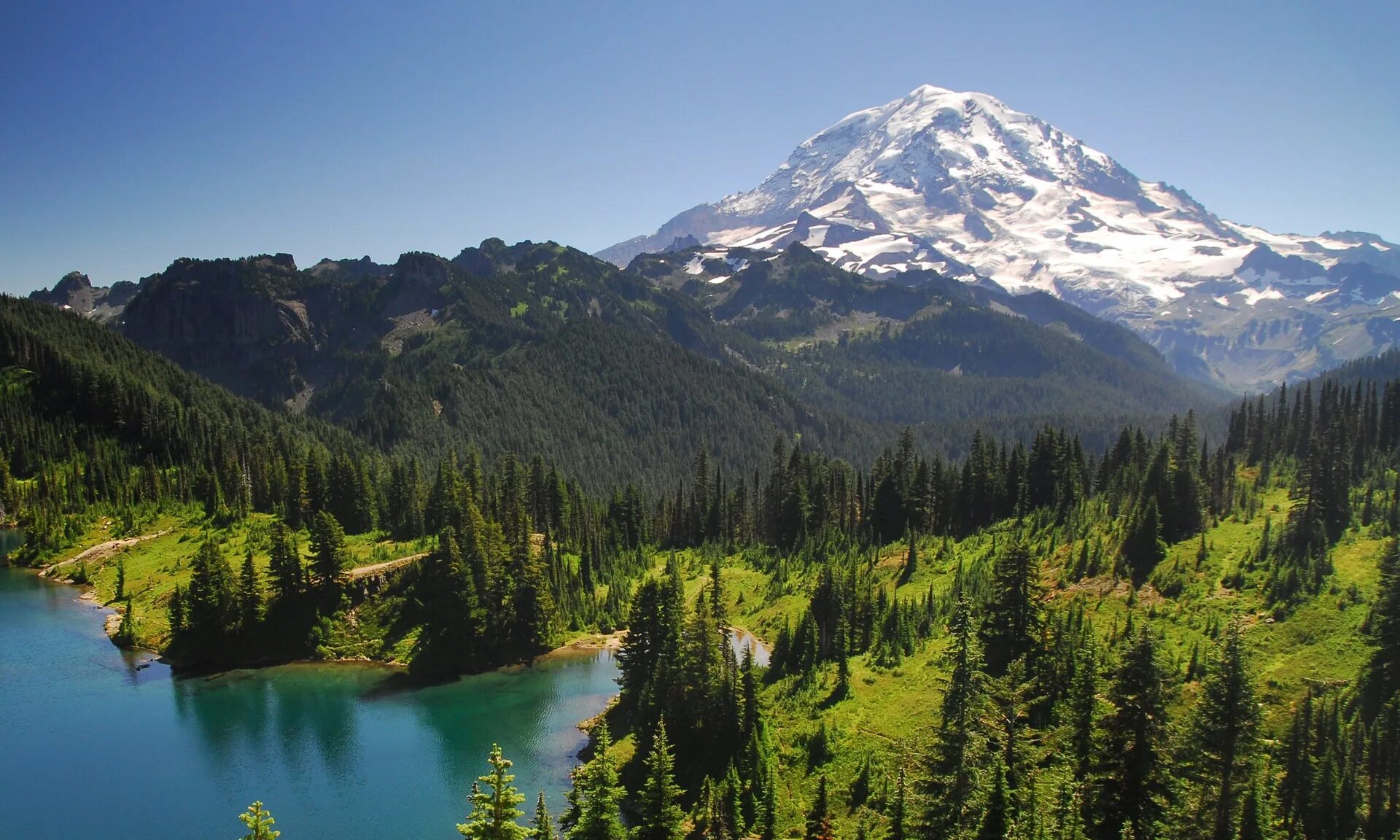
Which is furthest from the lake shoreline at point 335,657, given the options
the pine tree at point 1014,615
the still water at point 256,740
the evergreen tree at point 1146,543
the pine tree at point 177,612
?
the evergreen tree at point 1146,543

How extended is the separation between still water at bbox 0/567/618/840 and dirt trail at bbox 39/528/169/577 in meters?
20.7

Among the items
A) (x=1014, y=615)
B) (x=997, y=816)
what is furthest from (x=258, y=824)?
(x=1014, y=615)

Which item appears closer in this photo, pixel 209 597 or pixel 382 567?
pixel 209 597

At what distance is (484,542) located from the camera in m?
112

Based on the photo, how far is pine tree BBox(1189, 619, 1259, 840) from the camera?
4303cm

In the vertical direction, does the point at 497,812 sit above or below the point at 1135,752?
above

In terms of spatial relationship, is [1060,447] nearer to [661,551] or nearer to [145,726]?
[661,551]

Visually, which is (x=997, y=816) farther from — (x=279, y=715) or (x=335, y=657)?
(x=335, y=657)

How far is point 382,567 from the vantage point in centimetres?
11669

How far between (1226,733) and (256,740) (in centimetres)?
8034

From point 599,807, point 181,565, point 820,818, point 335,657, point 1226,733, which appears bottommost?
point 820,818

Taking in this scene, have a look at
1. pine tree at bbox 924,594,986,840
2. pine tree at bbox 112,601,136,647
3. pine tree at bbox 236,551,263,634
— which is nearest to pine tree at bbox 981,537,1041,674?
pine tree at bbox 924,594,986,840

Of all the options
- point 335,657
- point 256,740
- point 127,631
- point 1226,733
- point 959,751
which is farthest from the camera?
point 127,631

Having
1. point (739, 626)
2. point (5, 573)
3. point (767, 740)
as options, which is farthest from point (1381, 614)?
point (5, 573)
